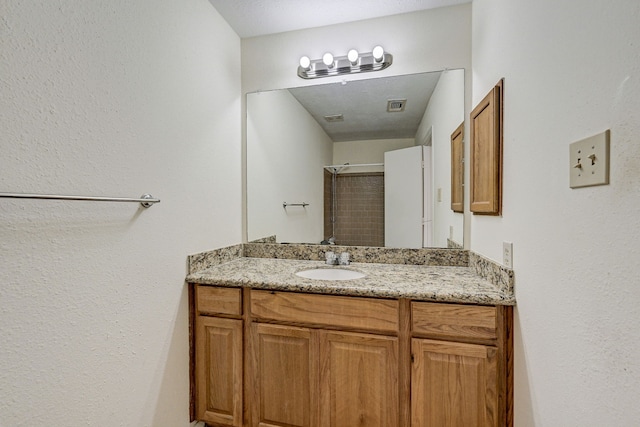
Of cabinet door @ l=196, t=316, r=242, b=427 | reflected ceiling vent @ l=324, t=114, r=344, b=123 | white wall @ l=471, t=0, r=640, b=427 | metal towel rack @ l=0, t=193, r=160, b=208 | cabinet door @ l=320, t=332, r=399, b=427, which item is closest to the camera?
white wall @ l=471, t=0, r=640, b=427

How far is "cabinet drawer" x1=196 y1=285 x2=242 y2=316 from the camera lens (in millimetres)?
1390

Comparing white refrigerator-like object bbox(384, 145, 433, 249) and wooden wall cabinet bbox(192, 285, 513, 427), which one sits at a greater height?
A: white refrigerator-like object bbox(384, 145, 433, 249)

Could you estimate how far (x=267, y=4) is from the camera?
160cm

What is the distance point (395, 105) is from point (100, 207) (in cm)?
157

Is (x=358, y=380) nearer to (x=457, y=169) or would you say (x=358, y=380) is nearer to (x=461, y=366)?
(x=461, y=366)

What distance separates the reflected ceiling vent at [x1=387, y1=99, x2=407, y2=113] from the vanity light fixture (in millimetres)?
200

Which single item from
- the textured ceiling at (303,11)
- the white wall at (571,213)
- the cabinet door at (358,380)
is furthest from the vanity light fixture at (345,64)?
the cabinet door at (358,380)

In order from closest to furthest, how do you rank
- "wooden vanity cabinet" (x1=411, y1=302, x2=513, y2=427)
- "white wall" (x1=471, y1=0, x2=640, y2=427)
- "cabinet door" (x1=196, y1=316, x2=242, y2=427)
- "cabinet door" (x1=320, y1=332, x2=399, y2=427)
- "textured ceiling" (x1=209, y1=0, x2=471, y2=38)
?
"white wall" (x1=471, y1=0, x2=640, y2=427) → "wooden vanity cabinet" (x1=411, y1=302, x2=513, y2=427) → "cabinet door" (x1=320, y1=332, x2=399, y2=427) → "cabinet door" (x1=196, y1=316, x2=242, y2=427) → "textured ceiling" (x1=209, y1=0, x2=471, y2=38)

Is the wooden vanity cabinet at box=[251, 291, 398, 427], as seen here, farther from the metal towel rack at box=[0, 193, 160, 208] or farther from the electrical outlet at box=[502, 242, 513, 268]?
the metal towel rack at box=[0, 193, 160, 208]

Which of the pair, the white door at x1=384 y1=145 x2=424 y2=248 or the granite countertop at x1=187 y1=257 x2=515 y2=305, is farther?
the white door at x1=384 y1=145 x2=424 y2=248

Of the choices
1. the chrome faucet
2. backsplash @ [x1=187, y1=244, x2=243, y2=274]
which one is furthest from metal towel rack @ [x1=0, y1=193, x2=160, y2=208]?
the chrome faucet

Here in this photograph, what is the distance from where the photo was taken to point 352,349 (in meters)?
1.25

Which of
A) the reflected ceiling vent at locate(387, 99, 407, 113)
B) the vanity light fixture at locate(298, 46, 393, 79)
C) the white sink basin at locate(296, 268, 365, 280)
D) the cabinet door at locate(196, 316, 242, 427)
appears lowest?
the cabinet door at locate(196, 316, 242, 427)

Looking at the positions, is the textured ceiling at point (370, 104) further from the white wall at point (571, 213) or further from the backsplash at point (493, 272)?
the backsplash at point (493, 272)
